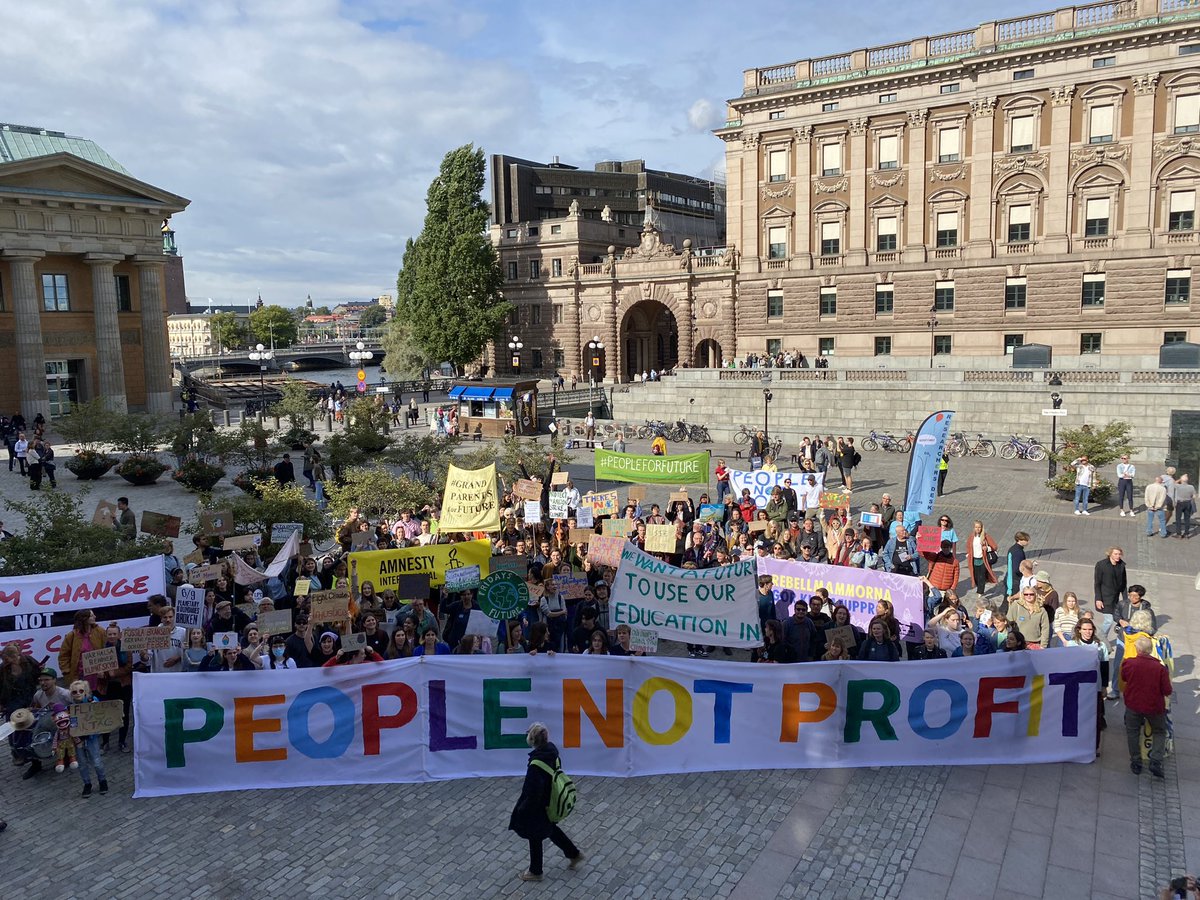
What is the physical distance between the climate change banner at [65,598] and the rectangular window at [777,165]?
160ft

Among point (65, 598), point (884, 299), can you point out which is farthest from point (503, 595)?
point (884, 299)

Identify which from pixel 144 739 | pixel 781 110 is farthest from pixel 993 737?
pixel 781 110

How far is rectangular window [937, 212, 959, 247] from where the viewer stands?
51.1m

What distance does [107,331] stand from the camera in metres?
52.3

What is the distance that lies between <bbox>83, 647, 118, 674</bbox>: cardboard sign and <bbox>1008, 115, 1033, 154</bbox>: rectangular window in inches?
1968

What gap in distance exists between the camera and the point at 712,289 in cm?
6456

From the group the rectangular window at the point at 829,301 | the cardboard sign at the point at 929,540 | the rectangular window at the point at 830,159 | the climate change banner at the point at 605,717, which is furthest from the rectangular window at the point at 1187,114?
the climate change banner at the point at 605,717

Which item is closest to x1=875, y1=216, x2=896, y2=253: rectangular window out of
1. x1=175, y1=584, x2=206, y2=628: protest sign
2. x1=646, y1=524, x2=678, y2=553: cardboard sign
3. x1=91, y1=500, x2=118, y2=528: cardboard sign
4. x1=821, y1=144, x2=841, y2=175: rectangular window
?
x1=821, y1=144, x2=841, y2=175: rectangular window

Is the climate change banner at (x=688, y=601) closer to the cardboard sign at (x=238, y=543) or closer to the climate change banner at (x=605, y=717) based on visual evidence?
the climate change banner at (x=605, y=717)

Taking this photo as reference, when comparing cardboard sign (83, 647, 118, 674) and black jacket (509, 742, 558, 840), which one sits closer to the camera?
black jacket (509, 742, 558, 840)

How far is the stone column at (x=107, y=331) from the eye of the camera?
5188 cm

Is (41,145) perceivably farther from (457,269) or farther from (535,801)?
(535,801)

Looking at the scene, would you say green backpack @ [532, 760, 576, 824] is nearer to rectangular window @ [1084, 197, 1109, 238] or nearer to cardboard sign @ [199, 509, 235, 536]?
→ cardboard sign @ [199, 509, 235, 536]

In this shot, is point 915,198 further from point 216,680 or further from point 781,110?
point 216,680
